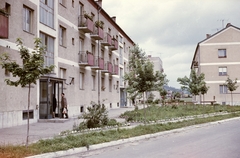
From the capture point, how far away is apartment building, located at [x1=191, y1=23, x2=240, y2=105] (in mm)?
42500

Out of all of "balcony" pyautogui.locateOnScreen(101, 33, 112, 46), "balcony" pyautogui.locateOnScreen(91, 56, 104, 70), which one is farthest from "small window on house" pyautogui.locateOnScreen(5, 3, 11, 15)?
"balcony" pyautogui.locateOnScreen(101, 33, 112, 46)

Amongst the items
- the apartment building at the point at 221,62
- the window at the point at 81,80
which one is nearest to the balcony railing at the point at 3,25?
the window at the point at 81,80

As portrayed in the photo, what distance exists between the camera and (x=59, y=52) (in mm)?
20047

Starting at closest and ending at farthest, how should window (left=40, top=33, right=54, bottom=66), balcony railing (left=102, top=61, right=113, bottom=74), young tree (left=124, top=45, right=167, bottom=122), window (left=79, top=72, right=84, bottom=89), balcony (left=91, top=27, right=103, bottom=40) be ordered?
young tree (left=124, top=45, right=167, bottom=122) → window (left=40, top=33, right=54, bottom=66) → window (left=79, top=72, right=84, bottom=89) → balcony (left=91, top=27, right=103, bottom=40) → balcony railing (left=102, top=61, right=113, bottom=74)

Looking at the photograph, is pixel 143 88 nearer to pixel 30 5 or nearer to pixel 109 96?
pixel 30 5

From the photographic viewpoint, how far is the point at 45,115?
17172 millimetres

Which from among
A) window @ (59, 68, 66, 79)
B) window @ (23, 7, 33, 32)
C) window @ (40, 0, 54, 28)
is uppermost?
window @ (40, 0, 54, 28)

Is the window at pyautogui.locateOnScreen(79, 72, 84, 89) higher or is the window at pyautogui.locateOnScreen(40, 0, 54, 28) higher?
the window at pyautogui.locateOnScreen(40, 0, 54, 28)

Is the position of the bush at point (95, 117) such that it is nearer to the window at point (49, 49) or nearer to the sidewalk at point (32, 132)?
the sidewalk at point (32, 132)

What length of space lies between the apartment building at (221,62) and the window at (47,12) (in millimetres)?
29448

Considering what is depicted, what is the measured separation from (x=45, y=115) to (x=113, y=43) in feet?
55.8

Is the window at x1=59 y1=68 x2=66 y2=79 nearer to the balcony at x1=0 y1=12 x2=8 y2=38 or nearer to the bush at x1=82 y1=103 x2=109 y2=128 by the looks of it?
the balcony at x1=0 y1=12 x2=8 y2=38

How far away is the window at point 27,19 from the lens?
52.7 ft

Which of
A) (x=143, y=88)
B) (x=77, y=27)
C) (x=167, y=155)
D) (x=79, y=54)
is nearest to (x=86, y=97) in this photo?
(x=79, y=54)
